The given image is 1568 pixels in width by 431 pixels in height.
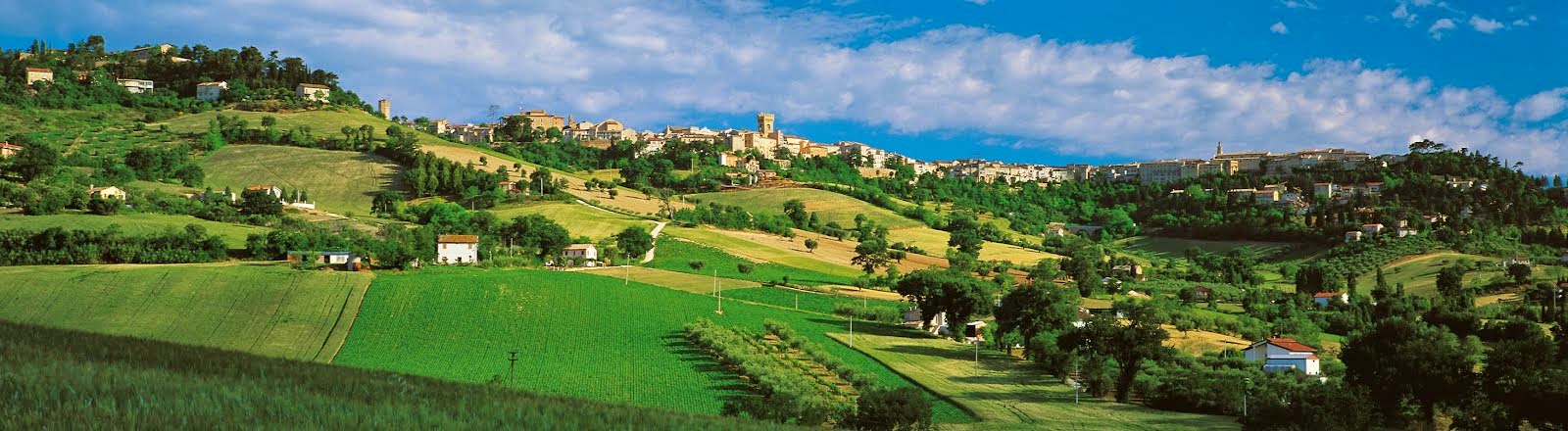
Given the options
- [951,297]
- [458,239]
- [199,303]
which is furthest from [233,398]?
[458,239]

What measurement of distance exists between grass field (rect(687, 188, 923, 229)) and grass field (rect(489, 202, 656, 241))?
78.0ft

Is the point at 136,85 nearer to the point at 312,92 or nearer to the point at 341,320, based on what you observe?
the point at 312,92

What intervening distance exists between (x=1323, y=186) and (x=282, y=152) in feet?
424

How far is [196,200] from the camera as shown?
81.1m

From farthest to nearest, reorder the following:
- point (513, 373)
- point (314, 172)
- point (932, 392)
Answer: point (314, 172) < point (932, 392) < point (513, 373)

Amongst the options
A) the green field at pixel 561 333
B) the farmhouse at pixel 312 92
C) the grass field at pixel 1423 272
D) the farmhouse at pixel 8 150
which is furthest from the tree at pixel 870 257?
the farmhouse at pixel 312 92

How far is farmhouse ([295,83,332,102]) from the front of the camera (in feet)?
480

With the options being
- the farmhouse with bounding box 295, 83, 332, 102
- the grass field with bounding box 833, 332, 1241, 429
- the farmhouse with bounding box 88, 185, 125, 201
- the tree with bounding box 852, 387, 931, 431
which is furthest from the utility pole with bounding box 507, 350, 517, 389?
the farmhouse with bounding box 295, 83, 332, 102

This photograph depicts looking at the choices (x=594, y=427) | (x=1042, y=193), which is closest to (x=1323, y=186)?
(x=1042, y=193)

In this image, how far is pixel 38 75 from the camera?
134375 millimetres

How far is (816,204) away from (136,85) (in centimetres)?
8853

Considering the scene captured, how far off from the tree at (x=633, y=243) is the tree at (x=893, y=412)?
45924 mm

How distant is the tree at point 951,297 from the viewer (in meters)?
59.0

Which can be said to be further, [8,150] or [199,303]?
[8,150]
